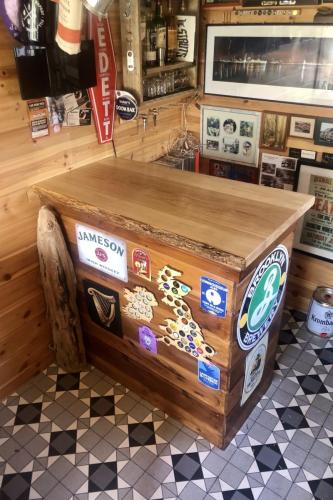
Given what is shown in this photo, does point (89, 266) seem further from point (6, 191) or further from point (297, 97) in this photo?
point (297, 97)

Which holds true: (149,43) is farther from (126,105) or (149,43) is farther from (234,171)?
(234,171)

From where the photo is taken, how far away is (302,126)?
2127mm

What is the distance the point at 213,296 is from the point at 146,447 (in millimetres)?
806

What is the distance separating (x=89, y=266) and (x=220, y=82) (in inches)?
49.9

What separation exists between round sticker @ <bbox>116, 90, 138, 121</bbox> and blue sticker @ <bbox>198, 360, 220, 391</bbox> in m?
1.18

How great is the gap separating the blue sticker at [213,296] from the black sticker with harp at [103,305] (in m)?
0.48

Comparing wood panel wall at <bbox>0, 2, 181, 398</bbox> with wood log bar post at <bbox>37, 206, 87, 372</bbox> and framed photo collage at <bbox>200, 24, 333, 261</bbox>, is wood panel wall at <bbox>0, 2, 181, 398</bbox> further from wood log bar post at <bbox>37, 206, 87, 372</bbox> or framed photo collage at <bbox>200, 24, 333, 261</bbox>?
framed photo collage at <bbox>200, 24, 333, 261</bbox>

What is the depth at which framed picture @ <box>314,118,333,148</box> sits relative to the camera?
2.04 m

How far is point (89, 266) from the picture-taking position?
1840mm

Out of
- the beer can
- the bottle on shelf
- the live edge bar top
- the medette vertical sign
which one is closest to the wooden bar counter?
the live edge bar top

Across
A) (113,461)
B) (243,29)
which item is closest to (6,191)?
(113,461)

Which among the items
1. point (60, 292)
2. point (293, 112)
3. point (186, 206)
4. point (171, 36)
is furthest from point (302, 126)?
point (60, 292)

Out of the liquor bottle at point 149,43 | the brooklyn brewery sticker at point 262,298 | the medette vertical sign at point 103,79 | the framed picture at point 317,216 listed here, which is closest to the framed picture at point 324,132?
the framed picture at point 317,216

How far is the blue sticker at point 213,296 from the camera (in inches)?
54.0
